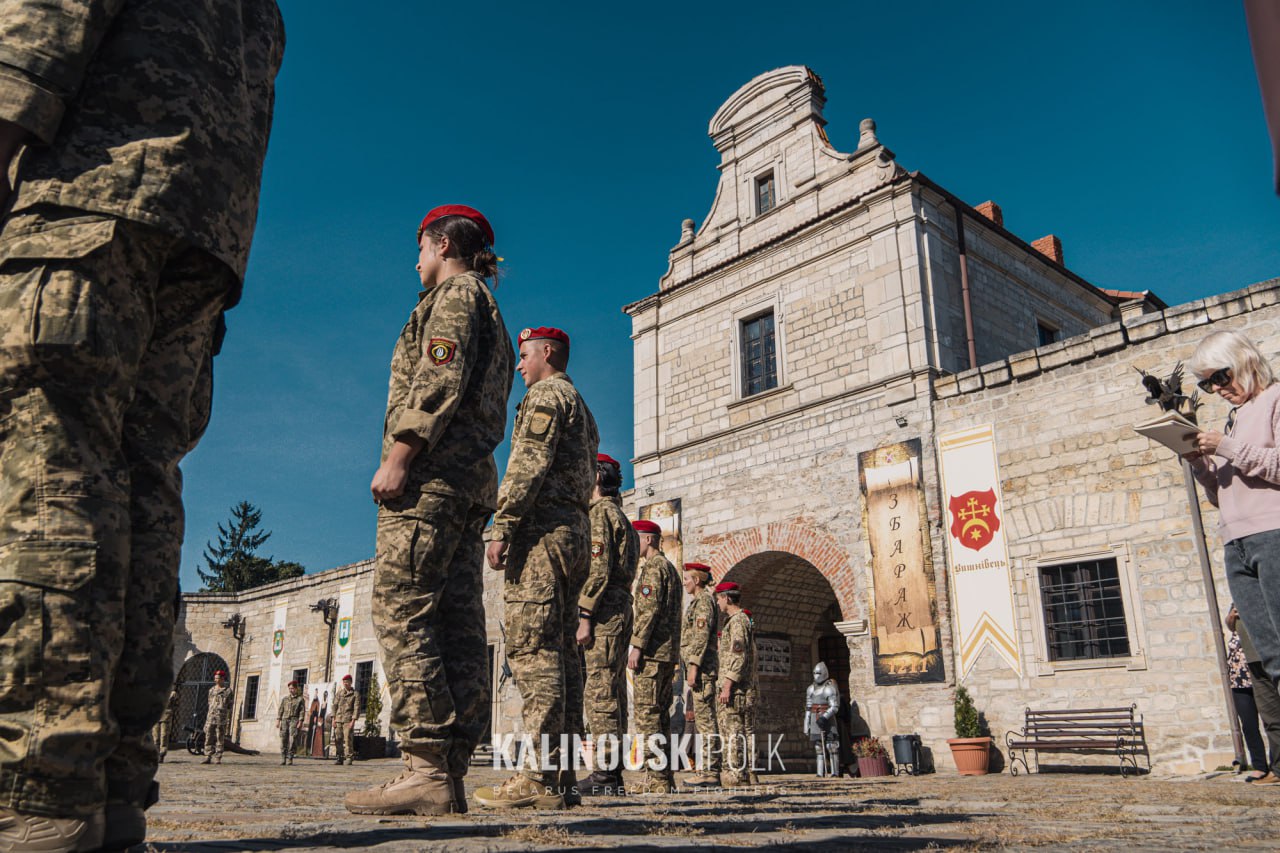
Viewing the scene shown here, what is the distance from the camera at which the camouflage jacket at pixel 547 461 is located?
4230mm

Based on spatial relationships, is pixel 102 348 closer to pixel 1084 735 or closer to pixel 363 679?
pixel 1084 735

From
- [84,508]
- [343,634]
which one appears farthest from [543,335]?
[343,634]

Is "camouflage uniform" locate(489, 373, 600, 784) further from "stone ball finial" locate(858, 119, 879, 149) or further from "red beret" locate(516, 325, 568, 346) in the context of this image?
"stone ball finial" locate(858, 119, 879, 149)

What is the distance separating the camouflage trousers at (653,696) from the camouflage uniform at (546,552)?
2817mm

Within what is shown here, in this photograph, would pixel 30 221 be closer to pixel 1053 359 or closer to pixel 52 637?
pixel 52 637

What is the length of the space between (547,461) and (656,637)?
3.70m

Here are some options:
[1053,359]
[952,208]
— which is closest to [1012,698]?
[1053,359]

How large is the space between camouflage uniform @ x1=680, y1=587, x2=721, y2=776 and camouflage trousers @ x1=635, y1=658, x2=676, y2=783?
3.76 feet

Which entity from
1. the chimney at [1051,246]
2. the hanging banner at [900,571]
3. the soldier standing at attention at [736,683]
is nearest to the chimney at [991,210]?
the chimney at [1051,246]

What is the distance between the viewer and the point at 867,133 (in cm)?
1653

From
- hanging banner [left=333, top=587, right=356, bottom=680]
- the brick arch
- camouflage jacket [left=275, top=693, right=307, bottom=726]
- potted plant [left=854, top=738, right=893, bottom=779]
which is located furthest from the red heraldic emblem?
hanging banner [left=333, top=587, right=356, bottom=680]

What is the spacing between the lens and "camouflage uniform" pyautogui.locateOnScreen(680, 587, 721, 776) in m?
8.55

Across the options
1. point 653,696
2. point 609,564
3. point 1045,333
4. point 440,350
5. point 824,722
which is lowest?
point 824,722

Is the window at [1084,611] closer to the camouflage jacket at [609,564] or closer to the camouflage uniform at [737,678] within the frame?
the camouflage uniform at [737,678]
